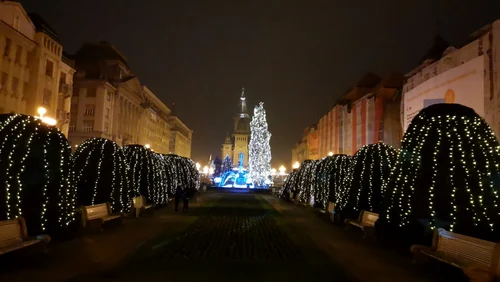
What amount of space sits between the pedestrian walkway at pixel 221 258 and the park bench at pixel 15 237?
1.43 feet

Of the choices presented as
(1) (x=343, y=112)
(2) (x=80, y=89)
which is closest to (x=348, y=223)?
(1) (x=343, y=112)

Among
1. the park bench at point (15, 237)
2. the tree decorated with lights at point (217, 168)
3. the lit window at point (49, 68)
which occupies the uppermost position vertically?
the lit window at point (49, 68)

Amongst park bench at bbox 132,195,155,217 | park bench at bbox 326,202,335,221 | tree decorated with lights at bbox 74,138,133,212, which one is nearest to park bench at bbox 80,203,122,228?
tree decorated with lights at bbox 74,138,133,212

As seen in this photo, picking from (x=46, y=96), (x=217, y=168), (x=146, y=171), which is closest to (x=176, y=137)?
(x=217, y=168)

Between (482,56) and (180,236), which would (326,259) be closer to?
(180,236)

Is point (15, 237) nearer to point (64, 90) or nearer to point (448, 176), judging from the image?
point (448, 176)

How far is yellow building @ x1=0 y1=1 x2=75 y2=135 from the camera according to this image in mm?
40094

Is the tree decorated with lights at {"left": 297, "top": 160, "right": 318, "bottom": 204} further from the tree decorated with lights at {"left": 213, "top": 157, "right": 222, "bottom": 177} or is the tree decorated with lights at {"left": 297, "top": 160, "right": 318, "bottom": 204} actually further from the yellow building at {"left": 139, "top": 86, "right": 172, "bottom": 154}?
the yellow building at {"left": 139, "top": 86, "right": 172, "bottom": 154}

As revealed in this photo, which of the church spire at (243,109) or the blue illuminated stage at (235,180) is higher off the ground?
the church spire at (243,109)

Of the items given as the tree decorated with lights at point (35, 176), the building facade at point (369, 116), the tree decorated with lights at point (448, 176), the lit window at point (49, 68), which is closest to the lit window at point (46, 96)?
the lit window at point (49, 68)

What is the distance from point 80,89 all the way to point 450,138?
6666 cm

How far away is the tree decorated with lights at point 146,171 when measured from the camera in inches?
955

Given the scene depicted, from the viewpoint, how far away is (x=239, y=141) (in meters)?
150

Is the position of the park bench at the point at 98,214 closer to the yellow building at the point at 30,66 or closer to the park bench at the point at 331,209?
the park bench at the point at 331,209
